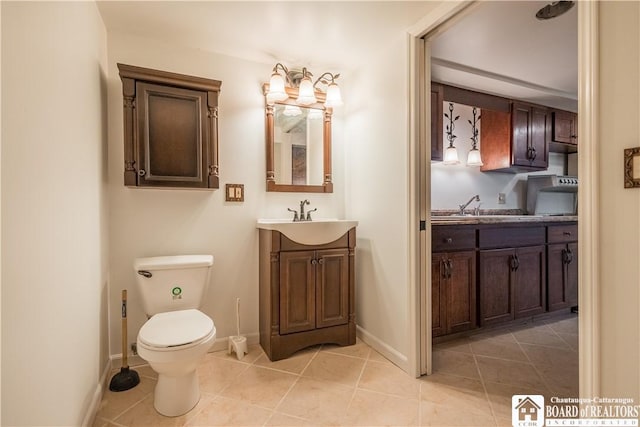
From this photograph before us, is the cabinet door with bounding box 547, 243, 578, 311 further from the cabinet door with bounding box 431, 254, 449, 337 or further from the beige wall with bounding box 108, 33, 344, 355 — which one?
the beige wall with bounding box 108, 33, 344, 355

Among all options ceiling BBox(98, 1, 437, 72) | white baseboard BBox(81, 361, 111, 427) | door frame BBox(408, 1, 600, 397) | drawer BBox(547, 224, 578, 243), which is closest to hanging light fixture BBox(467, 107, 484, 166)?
drawer BBox(547, 224, 578, 243)

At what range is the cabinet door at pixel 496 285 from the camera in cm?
244

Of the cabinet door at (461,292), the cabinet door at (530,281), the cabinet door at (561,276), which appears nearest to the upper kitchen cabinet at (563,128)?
the cabinet door at (561,276)

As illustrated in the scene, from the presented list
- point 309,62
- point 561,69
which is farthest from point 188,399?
point 561,69

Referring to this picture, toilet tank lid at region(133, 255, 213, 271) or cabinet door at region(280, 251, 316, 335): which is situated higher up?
toilet tank lid at region(133, 255, 213, 271)

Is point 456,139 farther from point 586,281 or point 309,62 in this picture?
point 586,281

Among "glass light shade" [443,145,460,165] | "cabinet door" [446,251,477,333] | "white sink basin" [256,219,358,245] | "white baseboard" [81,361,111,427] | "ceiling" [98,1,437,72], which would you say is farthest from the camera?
"glass light shade" [443,145,460,165]

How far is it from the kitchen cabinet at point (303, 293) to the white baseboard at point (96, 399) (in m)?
0.96

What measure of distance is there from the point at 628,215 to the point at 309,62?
2165 mm

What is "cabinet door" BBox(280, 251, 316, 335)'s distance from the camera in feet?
6.86

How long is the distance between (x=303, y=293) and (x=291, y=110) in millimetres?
1461

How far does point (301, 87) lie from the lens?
2.26 meters

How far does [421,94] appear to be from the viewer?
188 cm

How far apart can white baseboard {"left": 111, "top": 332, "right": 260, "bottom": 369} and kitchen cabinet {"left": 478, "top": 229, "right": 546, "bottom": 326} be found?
6.04 ft
